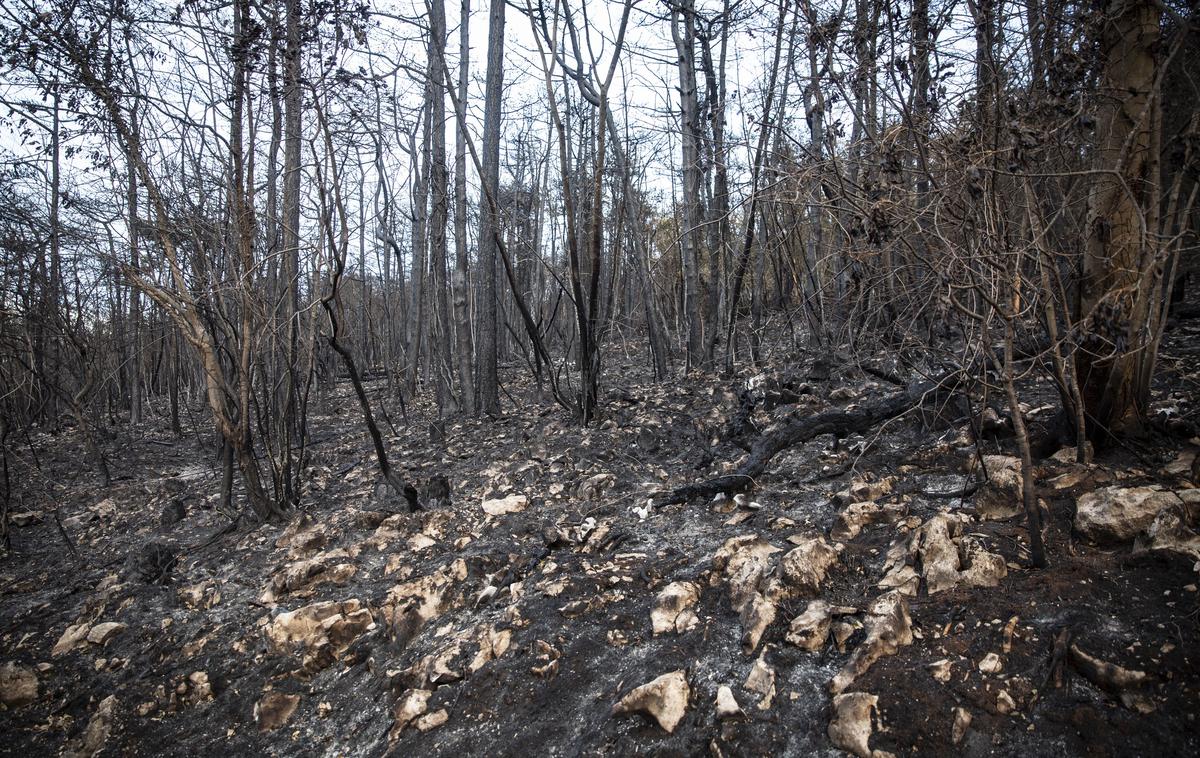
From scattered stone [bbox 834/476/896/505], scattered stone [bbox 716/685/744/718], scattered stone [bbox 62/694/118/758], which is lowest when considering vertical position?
scattered stone [bbox 62/694/118/758]

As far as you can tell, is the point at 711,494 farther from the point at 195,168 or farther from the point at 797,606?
the point at 195,168

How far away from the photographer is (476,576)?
121 inches

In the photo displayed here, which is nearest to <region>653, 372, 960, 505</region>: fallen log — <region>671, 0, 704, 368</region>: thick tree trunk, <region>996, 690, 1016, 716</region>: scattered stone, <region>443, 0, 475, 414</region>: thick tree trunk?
<region>996, 690, 1016, 716</region>: scattered stone

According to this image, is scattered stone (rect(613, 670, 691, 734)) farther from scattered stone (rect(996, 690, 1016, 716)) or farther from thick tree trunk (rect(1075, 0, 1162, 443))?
thick tree trunk (rect(1075, 0, 1162, 443))

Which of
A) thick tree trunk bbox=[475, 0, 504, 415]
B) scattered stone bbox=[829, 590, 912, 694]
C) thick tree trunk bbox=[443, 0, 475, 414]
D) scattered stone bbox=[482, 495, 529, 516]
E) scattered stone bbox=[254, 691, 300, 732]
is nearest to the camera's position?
scattered stone bbox=[829, 590, 912, 694]

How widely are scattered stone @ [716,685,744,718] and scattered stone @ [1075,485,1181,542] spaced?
1378 mm

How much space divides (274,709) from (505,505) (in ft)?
5.89

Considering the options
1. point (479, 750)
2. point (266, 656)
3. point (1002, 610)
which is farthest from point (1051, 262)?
point (266, 656)

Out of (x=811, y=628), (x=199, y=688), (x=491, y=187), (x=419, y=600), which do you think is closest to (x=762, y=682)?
(x=811, y=628)

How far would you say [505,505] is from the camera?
398cm

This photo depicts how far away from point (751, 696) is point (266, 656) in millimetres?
2186

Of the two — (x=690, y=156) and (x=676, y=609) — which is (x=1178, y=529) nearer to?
(x=676, y=609)

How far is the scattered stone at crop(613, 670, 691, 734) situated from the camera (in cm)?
187

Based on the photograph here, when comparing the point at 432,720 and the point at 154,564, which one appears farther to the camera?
the point at 154,564
